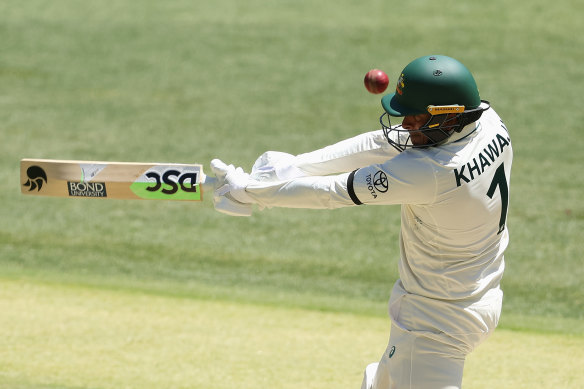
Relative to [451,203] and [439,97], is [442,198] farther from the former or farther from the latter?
[439,97]

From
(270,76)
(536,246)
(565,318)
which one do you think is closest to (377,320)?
(565,318)

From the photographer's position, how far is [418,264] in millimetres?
4027

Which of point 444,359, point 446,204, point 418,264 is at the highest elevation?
point 446,204

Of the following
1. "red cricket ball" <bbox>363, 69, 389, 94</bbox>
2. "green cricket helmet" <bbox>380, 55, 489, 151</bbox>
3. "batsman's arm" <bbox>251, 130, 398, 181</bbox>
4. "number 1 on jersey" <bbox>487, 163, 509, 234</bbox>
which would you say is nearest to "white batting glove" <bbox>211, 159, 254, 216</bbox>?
"batsman's arm" <bbox>251, 130, 398, 181</bbox>

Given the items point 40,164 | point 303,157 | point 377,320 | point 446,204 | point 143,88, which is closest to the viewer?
point 446,204

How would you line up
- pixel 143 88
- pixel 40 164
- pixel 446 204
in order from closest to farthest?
pixel 446 204, pixel 40 164, pixel 143 88

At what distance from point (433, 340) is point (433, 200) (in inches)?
27.4

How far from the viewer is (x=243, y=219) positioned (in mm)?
8492

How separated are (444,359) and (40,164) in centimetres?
248

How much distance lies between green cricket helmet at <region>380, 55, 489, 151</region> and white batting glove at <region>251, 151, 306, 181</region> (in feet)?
1.94

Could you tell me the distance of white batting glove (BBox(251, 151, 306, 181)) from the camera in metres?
4.16

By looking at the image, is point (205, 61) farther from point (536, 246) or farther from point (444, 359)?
point (444, 359)

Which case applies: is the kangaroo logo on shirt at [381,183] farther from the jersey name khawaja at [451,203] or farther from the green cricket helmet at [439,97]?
the green cricket helmet at [439,97]

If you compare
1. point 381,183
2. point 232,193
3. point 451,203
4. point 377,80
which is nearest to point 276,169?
point 232,193
